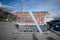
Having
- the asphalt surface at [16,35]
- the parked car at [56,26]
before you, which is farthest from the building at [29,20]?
the parked car at [56,26]

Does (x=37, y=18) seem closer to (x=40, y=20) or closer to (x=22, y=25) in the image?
(x=40, y=20)

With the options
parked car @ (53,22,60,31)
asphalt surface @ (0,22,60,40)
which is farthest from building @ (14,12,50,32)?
parked car @ (53,22,60,31)

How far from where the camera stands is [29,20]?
2.03 m

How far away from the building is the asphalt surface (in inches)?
4.1

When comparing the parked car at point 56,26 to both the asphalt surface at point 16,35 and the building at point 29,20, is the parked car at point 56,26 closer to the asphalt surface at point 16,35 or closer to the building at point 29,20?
the asphalt surface at point 16,35

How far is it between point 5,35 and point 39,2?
959 millimetres

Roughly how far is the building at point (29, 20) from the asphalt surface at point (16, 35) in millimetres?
103

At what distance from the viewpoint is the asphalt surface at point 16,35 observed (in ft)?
6.73

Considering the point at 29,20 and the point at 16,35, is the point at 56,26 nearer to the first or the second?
the point at 29,20

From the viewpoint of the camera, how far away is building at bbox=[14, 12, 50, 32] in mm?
2006

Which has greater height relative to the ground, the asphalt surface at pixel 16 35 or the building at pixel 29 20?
the building at pixel 29 20

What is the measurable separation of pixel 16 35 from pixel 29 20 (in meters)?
0.41

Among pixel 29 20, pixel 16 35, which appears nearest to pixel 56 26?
pixel 29 20

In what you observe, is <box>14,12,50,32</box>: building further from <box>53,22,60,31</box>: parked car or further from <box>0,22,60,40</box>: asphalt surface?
<box>53,22,60,31</box>: parked car
